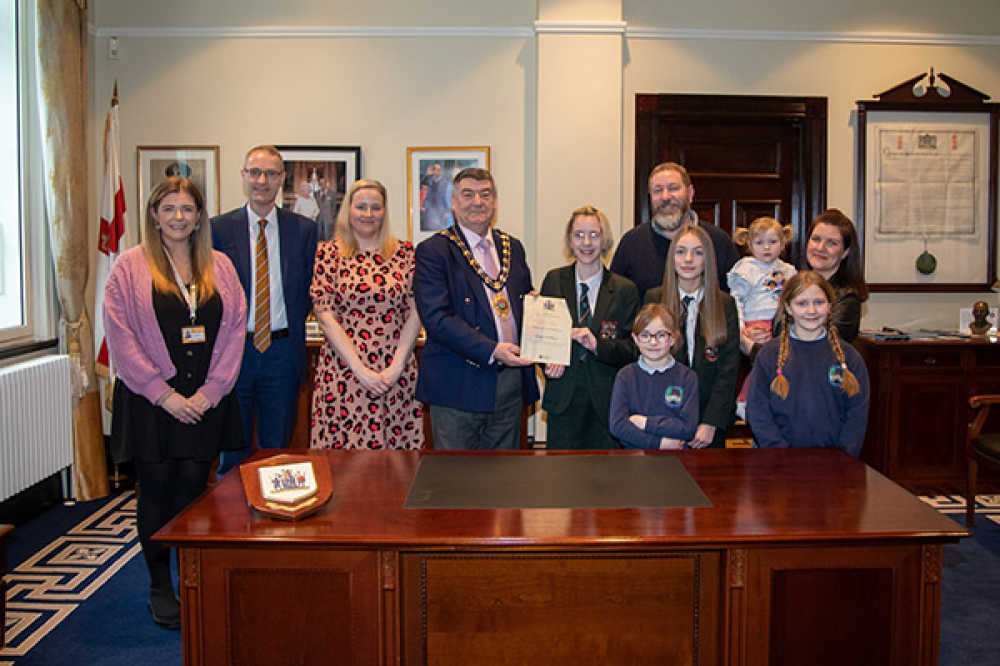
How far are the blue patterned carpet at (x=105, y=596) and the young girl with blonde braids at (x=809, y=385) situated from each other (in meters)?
0.90

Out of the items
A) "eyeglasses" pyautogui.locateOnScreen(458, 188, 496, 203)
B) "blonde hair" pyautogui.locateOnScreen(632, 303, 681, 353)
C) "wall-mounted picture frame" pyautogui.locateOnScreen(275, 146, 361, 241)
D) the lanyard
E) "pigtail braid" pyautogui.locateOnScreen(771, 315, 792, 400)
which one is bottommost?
"pigtail braid" pyautogui.locateOnScreen(771, 315, 792, 400)

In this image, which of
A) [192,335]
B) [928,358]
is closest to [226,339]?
[192,335]

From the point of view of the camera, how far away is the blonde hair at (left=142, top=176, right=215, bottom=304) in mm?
2883

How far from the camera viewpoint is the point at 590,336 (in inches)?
124

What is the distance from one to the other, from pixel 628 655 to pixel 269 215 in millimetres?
2390

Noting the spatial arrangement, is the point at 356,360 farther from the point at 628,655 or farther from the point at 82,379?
the point at 82,379

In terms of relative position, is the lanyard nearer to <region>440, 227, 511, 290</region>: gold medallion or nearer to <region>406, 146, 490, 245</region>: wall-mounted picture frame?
<region>440, 227, 511, 290</region>: gold medallion

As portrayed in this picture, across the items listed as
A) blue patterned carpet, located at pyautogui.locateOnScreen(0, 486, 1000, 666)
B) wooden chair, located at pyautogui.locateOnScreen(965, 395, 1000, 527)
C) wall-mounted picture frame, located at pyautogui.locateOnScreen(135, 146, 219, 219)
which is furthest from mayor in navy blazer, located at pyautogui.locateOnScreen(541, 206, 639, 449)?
wall-mounted picture frame, located at pyautogui.locateOnScreen(135, 146, 219, 219)

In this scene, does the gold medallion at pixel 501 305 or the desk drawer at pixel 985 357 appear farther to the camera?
the desk drawer at pixel 985 357

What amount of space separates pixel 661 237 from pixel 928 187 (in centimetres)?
279

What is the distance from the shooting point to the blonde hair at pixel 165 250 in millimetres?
2883

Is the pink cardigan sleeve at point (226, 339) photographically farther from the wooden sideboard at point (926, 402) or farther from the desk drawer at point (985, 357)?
the desk drawer at point (985, 357)

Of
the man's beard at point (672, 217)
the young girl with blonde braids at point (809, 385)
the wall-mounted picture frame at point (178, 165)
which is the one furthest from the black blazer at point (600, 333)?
the wall-mounted picture frame at point (178, 165)

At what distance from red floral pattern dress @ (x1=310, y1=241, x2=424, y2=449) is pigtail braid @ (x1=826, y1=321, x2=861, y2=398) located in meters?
1.64
